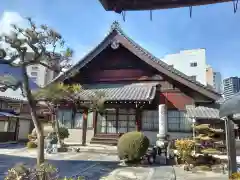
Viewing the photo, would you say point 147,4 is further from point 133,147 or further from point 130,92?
point 130,92

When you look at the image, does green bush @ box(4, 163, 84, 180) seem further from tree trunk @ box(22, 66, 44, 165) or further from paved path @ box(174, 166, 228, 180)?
paved path @ box(174, 166, 228, 180)

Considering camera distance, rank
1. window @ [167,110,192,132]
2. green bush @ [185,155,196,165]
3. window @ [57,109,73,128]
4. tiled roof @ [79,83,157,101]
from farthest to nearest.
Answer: window @ [57,109,73,128]
window @ [167,110,192,132]
tiled roof @ [79,83,157,101]
green bush @ [185,155,196,165]

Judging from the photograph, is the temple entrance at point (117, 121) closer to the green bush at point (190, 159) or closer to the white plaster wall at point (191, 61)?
the green bush at point (190, 159)

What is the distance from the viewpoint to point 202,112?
14922 millimetres

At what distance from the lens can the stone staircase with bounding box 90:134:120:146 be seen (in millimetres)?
16719

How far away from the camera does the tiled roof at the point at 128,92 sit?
15.2 metres

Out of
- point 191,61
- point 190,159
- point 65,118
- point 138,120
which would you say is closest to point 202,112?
point 138,120

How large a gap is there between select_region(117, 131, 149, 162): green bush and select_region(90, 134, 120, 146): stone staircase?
562 cm

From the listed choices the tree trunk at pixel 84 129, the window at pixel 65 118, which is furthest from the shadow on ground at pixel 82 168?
the window at pixel 65 118

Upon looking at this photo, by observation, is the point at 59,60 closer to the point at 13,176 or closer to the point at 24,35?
the point at 24,35

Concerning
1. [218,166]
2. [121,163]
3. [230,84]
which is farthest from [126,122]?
[230,84]

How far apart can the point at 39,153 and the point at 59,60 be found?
3103 mm

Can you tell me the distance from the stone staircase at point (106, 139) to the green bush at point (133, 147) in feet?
18.4

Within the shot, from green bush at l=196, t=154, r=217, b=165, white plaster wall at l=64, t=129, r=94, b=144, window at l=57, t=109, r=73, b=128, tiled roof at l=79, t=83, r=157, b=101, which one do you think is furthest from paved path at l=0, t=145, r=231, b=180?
window at l=57, t=109, r=73, b=128
